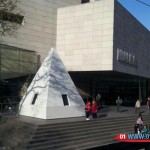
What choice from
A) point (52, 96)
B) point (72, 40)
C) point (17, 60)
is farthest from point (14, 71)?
point (52, 96)

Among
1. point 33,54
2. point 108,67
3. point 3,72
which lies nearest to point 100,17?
point 108,67

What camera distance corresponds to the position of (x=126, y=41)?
35688mm

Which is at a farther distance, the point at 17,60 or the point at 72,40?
the point at 72,40

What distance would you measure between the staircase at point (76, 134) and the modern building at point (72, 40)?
10275 mm

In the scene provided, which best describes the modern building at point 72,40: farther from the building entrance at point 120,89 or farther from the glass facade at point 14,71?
the building entrance at point 120,89

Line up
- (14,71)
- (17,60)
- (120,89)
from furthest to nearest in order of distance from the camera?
(120,89)
(17,60)
(14,71)

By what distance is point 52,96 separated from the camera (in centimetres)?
2342

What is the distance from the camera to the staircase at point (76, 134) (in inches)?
697

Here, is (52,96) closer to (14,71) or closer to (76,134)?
(76,134)

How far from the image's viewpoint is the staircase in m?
17.7

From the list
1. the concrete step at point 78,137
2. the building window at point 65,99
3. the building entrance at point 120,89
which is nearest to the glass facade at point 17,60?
the building window at point 65,99

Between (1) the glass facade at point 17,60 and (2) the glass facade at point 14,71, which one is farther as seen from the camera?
(2) the glass facade at point 14,71

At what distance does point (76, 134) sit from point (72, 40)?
16.5 meters

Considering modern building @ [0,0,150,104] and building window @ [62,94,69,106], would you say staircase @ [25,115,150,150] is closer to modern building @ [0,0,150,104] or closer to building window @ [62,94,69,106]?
building window @ [62,94,69,106]
